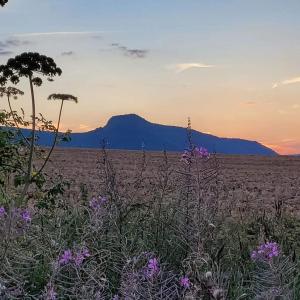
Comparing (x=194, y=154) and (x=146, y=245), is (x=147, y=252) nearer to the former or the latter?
(x=146, y=245)

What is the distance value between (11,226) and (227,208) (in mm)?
3509

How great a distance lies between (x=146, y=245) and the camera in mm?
5328

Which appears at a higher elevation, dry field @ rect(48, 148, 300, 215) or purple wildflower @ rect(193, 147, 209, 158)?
purple wildflower @ rect(193, 147, 209, 158)

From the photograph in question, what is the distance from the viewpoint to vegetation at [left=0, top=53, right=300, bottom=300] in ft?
11.6

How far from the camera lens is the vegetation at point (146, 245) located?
3.54 meters

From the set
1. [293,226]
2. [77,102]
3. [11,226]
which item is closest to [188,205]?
[11,226]

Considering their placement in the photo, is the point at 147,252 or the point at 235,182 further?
the point at 235,182

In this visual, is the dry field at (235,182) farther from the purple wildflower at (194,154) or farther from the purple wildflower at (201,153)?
the purple wildflower at (201,153)

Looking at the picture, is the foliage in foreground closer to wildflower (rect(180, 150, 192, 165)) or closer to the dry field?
wildflower (rect(180, 150, 192, 165))

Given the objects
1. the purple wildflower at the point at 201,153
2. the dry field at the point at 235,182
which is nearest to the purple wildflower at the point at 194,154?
the purple wildflower at the point at 201,153

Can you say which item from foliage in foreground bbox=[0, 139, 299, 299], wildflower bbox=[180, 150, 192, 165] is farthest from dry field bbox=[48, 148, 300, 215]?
foliage in foreground bbox=[0, 139, 299, 299]

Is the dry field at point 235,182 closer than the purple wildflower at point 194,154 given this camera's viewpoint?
No

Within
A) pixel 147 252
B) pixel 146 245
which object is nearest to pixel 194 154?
pixel 147 252

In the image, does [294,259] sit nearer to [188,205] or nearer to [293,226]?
[188,205]
